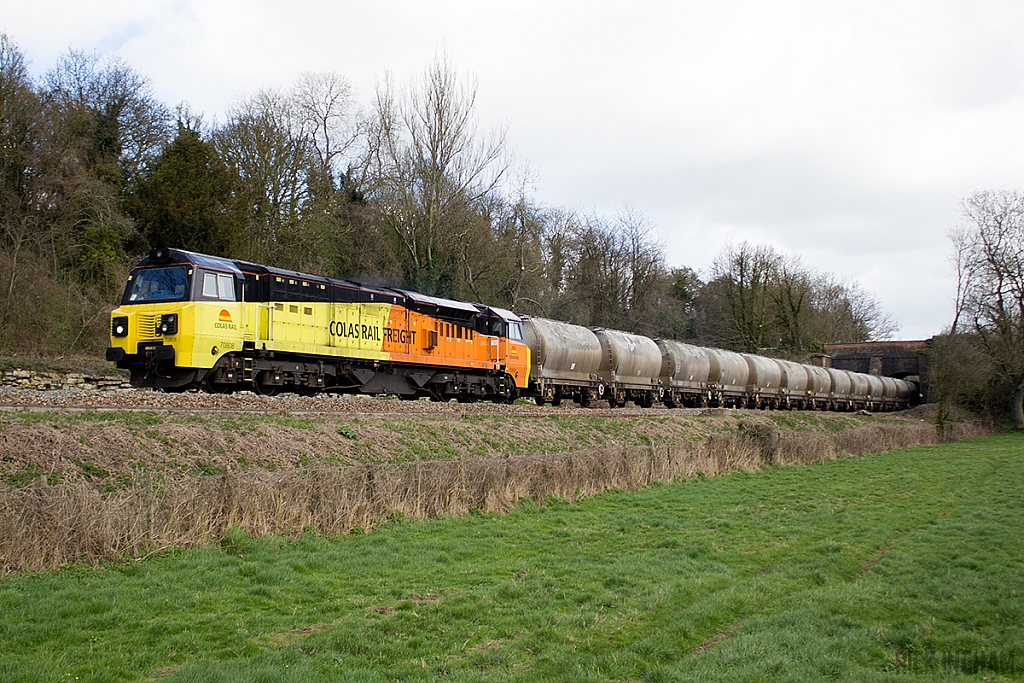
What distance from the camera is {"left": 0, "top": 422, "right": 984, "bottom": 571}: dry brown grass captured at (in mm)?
8977

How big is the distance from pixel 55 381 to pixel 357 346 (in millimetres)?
11169

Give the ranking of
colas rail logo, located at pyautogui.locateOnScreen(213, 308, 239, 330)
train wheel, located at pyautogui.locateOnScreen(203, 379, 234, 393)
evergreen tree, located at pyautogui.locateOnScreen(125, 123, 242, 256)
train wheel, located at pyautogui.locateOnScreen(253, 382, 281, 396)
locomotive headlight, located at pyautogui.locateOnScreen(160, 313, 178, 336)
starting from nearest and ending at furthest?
locomotive headlight, located at pyautogui.locateOnScreen(160, 313, 178, 336) → colas rail logo, located at pyautogui.locateOnScreen(213, 308, 239, 330) → train wheel, located at pyautogui.locateOnScreen(203, 379, 234, 393) → train wheel, located at pyautogui.locateOnScreen(253, 382, 281, 396) → evergreen tree, located at pyautogui.locateOnScreen(125, 123, 242, 256)

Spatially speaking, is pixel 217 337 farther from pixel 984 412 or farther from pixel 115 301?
pixel 984 412

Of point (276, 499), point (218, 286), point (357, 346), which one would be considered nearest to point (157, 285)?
point (218, 286)

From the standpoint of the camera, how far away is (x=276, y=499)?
11516mm

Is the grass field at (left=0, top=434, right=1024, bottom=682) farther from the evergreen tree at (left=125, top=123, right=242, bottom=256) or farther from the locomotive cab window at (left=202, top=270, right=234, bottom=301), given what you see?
the evergreen tree at (left=125, top=123, right=242, bottom=256)

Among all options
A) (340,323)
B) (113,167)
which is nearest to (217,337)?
(340,323)

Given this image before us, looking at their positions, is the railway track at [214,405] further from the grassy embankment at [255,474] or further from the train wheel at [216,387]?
the train wheel at [216,387]

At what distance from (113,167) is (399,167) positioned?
1615cm

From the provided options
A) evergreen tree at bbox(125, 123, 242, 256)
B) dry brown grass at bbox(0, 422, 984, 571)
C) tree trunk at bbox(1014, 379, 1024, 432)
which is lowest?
dry brown grass at bbox(0, 422, 984, 571)

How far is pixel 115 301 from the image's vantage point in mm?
33938

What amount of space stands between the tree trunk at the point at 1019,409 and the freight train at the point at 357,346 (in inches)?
1002

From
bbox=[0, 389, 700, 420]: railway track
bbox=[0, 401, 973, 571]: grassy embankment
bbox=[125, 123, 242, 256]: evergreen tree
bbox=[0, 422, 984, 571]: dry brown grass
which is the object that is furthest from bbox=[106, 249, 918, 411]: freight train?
bbox=[125, 123, 242, 256]: evergreen tree

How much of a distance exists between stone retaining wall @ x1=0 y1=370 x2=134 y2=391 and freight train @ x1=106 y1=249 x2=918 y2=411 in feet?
20.3
